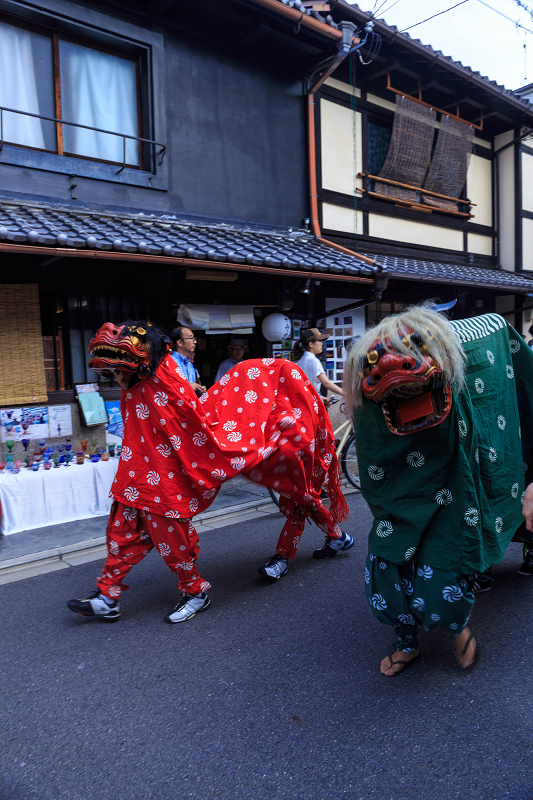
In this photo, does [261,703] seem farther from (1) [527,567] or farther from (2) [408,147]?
(2) [408,147]

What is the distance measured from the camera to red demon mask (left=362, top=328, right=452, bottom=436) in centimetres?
208

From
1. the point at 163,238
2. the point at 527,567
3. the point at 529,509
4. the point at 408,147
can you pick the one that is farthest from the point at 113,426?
the point at 408,147

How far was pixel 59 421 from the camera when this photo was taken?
21.7ft

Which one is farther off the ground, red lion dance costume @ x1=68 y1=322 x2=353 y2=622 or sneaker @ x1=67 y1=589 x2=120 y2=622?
red lion dance costume @ x1=68 y1=322 x2=353 y2=622

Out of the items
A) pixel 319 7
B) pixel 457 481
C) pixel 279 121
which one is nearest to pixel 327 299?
pixel 279 121

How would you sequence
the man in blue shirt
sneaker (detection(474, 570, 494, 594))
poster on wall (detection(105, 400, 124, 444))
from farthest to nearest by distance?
poster on wall (detection(105, 400, 124, 444)), the man in blue shirt, sneaker (detection(474, 570, 494, 594))

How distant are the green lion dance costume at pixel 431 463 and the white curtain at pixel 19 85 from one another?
6318 millimetres

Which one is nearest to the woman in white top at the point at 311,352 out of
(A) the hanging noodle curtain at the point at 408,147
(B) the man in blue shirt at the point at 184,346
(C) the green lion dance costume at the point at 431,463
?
(B) the man in blue shirt at the point at 184,346

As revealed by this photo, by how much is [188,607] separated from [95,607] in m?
0.58

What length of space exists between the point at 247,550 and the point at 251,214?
19.5 ft

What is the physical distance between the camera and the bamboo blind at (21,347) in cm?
618

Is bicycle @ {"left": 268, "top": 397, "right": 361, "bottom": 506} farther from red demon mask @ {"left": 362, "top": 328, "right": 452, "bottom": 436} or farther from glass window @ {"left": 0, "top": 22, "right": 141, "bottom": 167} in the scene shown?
glass window @ {"left": 0, "top": 22, "right": 141, "bottom": 167}

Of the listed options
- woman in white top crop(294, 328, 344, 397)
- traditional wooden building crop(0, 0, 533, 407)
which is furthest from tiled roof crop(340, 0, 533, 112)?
woman in white top crop(294, 328, 344, 397)

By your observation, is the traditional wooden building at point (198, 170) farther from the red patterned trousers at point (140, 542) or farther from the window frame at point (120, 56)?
the red patterned trousers at point (140, 542)
